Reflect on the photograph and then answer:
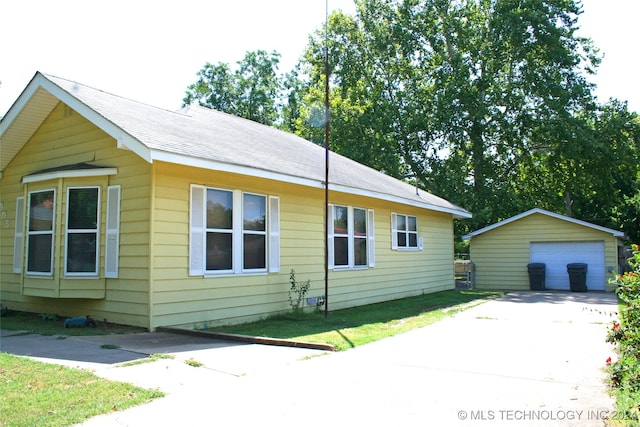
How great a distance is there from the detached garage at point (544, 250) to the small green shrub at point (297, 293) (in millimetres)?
12775

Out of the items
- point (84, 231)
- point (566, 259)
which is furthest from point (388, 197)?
point (566, 259)

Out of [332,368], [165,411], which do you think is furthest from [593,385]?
[165,411]

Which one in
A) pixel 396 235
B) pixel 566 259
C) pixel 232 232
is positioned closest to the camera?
pixel 232 232

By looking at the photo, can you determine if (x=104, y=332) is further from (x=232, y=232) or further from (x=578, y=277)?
(x=578, y=277)

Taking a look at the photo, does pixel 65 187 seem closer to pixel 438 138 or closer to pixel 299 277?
pixel 299 277

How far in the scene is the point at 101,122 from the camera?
8156 millimetres

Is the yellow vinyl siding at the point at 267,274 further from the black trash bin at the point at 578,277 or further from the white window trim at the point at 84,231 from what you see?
the black trash bin at the point at 578,277

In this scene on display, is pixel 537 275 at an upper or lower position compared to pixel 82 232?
lower

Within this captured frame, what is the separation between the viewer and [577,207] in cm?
3356

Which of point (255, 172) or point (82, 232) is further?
point (255, 172)

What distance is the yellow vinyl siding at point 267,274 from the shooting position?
825 cm

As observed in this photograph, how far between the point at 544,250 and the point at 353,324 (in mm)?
14019

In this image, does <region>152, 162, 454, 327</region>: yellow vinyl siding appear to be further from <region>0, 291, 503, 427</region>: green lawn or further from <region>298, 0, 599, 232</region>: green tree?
<region>298, 0, 599, 232</region>: green tree

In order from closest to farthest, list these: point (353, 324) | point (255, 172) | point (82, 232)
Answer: point (82, 232) < point (255, 172) < point (353, 324)
